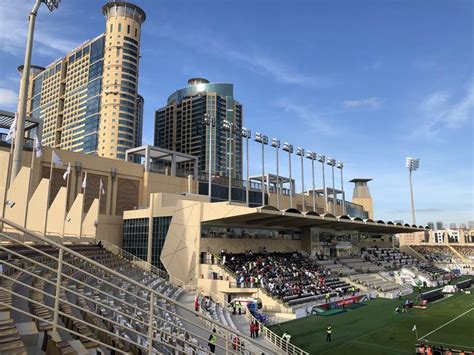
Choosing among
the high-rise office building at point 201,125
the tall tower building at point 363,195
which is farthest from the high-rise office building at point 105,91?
the tall tower building at point 363,195

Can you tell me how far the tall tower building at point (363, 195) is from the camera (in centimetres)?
12112

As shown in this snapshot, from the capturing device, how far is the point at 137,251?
158ft

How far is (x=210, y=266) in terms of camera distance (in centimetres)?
3966

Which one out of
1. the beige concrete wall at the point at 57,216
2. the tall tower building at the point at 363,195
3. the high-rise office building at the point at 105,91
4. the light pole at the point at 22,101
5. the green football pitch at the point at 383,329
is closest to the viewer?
the light pole at the point at 22,101

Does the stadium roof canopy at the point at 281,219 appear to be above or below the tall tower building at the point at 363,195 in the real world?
below

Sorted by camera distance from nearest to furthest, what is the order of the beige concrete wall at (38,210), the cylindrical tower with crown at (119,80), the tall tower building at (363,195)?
the beige concrete wall at (38,210)
the cylindrical tower with crown at (119,80)
the tall tower building at (363,195)

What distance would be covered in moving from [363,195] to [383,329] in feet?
322

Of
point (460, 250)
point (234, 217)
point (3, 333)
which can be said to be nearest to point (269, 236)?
point (234, 217)

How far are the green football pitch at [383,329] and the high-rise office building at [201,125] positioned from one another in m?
104

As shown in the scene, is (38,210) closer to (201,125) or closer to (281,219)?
(281,219)

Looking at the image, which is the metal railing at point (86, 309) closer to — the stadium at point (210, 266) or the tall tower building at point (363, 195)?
the stadium at point (210, 266)

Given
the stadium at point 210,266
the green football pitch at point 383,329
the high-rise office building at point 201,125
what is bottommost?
the green football pitch at point 383,329

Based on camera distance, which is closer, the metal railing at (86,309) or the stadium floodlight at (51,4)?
the metal railing at (86,309)

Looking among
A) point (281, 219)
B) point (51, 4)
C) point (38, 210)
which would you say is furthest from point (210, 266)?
point (51, 4)
